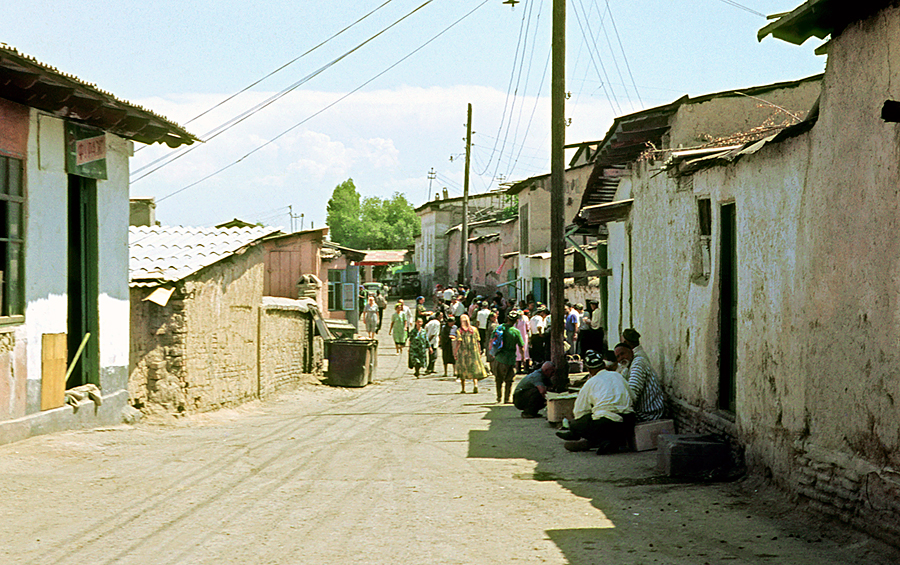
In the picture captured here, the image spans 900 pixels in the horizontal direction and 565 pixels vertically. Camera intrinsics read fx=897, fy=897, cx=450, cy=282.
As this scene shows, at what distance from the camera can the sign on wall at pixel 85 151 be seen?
11.0 meters

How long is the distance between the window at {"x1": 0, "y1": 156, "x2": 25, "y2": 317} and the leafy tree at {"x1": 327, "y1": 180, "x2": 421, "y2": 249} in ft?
283

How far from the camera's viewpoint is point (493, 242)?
4859 centimetres

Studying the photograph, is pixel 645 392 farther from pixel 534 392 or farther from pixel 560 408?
pixel 534 392

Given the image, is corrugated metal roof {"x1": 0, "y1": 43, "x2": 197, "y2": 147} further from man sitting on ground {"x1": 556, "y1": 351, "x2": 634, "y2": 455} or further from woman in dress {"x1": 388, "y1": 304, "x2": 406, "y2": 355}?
woman in dress {"x1": 388, "y1": 304, "x2": 406, "y2": 355}

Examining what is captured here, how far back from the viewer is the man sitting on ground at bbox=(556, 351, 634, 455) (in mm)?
10398

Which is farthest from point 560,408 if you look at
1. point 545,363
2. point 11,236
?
point 11,236

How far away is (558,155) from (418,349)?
8982 mm

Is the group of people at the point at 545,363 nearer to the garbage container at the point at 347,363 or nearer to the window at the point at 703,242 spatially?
the window at the point at 703,242

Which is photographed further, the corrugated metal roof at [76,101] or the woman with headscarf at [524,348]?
the woman with headscarf at [524,348]

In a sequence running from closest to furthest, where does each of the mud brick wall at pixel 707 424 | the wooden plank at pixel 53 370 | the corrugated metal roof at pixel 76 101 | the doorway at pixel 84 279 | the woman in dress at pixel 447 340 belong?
the mud brick wall at pixel 707 424, the corrugated metal roof at pixel 76 101, the wooden plank at pixel 53 370, the doorway at pixel 84 279, the woman in dress at pixel 447 340

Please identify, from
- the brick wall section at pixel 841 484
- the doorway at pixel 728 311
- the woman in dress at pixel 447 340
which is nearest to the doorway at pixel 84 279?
the doorway at pixel 728 311

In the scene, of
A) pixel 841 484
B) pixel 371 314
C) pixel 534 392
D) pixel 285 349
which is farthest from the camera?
pixel 371 314

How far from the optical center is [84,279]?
11.7m

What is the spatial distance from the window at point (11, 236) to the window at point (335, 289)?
2152 centimetres
